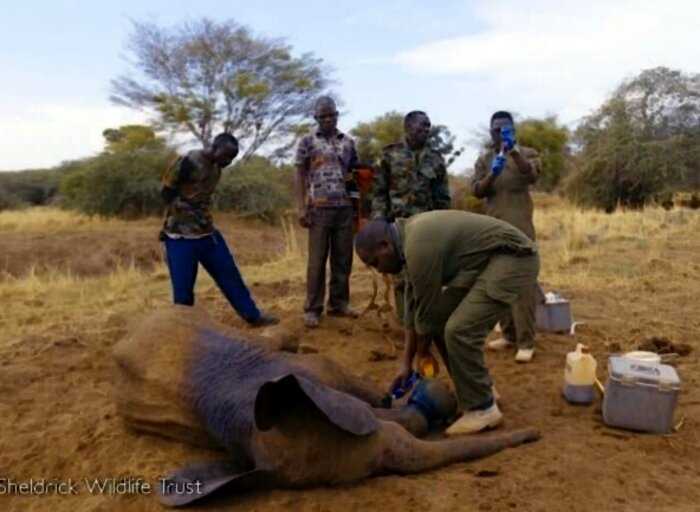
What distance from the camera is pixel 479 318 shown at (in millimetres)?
3877

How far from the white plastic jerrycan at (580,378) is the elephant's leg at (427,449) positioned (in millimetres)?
773

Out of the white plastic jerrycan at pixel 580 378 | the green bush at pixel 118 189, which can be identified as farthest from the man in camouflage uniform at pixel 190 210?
the green bush at pixel 118 189

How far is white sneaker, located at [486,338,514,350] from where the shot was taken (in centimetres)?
563

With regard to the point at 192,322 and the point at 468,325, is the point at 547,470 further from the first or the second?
the point at 192,322

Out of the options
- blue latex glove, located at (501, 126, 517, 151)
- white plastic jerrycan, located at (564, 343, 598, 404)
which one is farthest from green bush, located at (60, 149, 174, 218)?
white plastic jerrycan, located at (564, 343, 598, 404)

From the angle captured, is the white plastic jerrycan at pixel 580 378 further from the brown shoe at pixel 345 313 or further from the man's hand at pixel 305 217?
the man's hand at pixel 305 217

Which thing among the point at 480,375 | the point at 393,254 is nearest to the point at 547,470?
the point at 480,375

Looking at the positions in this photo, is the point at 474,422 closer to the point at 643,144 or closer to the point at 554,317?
the point at 554,317

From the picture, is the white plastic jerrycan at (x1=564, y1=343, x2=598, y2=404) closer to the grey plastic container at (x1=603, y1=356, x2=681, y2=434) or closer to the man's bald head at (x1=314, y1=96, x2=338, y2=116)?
the grey plastic container at (x1=603, y1=356, x2=681, y2=434)

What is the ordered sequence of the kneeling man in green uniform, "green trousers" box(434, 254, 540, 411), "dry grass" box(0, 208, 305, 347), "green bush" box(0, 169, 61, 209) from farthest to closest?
"green bush" box(0, 169, 61, 209) → "dry grass" box(0, 208, 305, 347) → "green trousers" box(434, 254, 540, 411) → the kneeling man in green uniform

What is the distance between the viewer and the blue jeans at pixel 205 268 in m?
5.64

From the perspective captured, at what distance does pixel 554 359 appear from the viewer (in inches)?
211

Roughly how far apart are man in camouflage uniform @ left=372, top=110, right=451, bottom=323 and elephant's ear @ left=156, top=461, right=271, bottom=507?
2743 millimetres

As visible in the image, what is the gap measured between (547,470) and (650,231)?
10585mm
